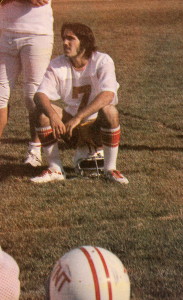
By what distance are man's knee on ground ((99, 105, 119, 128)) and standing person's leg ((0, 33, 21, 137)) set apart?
3.79 ft

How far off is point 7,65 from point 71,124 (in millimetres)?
1204

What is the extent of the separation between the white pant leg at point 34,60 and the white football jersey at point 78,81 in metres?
0.22

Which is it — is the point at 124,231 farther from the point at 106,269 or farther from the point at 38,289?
the point at 106,269

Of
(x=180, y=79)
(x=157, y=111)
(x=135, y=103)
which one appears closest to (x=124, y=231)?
(x=157, y=111)

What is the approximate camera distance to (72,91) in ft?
21.5

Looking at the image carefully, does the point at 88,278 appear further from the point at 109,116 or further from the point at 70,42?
the point at 70,42

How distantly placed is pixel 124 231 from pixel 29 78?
2380 millimetres

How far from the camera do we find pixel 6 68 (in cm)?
677

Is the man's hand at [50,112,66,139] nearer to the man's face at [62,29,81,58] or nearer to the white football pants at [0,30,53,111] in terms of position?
the man's face at [62,29,81,58]

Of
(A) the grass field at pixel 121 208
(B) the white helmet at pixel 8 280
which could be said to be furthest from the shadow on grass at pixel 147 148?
(B) the white helmet at pixel 8 280

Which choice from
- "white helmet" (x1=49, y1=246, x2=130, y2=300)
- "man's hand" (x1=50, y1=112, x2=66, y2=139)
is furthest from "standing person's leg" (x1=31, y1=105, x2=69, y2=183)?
"white helmet" (x1=49, y1=246, x2=130, y2=300)

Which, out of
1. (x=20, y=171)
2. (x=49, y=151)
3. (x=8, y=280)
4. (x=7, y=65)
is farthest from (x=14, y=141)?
(x=8, y=280)

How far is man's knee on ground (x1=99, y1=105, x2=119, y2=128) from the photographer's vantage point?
6.17 meters

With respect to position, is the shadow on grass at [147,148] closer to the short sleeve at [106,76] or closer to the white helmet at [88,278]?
the short sleeve at [106,76]
